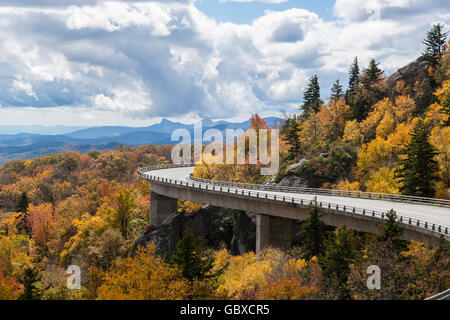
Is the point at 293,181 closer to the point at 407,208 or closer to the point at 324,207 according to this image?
the point at 324,207

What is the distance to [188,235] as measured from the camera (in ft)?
91.1

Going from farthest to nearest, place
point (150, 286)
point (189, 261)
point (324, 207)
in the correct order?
point (324, 207) → point (189, 261) → point (150, 286)

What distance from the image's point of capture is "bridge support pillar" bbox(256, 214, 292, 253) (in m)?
44.2

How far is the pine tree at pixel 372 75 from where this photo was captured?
272ft

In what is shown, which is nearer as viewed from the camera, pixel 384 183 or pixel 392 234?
pixel 392 234

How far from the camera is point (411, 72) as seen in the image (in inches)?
Result: 3076

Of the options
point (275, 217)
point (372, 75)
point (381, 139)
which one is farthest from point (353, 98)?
point (275, 217)

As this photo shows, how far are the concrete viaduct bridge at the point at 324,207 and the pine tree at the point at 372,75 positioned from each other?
3964cm

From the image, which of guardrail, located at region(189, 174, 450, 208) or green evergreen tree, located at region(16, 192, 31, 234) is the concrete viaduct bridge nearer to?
guardrail, located at region(189, 174, 450, 208)

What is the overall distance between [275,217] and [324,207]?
842 centimetres

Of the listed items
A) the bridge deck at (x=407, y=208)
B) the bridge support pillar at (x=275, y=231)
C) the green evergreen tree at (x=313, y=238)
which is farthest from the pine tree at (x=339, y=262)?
the bridge support pillar at (x=275, y=231)

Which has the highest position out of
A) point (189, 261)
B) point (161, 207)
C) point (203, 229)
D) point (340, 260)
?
point (340, 260)

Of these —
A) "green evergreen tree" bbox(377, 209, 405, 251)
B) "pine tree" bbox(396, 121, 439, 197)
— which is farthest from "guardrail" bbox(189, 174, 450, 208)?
"green evergreen tree" bbox(377, 209, 405, 251)
